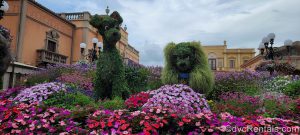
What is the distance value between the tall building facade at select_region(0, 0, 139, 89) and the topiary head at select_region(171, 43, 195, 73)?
996 centimetres

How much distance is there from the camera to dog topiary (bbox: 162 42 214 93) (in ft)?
21.9

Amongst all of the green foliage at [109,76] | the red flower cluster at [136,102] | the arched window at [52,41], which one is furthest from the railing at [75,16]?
the red flower cluster at [136,102]

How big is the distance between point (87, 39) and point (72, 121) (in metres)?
24.6

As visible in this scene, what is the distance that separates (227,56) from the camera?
4556cm

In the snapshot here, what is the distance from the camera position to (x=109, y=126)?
11.9 feet

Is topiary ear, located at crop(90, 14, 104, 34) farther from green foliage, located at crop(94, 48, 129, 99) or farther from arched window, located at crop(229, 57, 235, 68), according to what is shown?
arched window, located at crop(229, 57, 235, 68)

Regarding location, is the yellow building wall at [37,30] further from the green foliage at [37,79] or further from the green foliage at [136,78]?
the green foliage at [136,78]

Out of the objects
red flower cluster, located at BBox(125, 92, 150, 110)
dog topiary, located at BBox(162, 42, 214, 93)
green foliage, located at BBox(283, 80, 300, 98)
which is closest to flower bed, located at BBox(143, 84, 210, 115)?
red flower cluster, located at BBox(125, 92, 150, 110)

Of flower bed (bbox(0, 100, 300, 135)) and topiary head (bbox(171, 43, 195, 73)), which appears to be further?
topiary head (bbox(171, 43, 195, 73))

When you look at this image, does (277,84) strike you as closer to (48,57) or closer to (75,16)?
(48,57)

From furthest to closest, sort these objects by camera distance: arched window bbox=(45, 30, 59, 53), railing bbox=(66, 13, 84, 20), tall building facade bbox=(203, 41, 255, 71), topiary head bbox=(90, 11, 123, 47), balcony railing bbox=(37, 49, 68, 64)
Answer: tall building facade bbox=(203, 41, 255, 71), railing bbox=(66, 13, 84, 20), arched window bbox=(45, 30, 59, 53), balcony railing bbox=(37, 49, 68, 64), topiary head bbox=(90, 11, 123, 47)

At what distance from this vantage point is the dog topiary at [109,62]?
6.20 meters

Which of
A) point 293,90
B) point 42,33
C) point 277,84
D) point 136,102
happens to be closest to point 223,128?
point 136,102

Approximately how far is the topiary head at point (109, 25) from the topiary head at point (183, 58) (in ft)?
5.22
